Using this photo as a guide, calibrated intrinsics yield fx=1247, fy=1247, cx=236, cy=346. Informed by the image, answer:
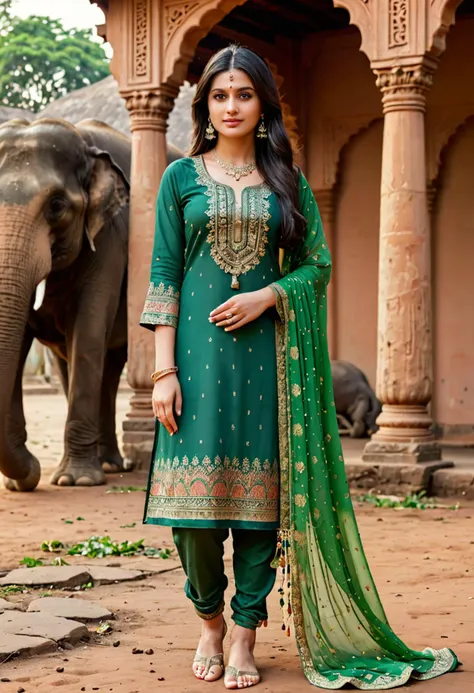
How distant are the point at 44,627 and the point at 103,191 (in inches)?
230

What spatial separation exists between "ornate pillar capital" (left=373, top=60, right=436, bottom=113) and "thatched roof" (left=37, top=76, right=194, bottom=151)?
62.2 ft

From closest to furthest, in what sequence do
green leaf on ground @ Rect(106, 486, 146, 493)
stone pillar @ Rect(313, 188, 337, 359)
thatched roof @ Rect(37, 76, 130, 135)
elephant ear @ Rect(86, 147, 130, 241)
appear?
green leaf on ground @ Rect(106, 486, 146, 493)
elephant ear @ Rect(86, 147, 130, 241)
stone pillar @ Rect(313, 188, 337, 359)
thatched roof @ Rect(37, 76, 130, 135)

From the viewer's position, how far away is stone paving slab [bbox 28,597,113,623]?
502 centimetres

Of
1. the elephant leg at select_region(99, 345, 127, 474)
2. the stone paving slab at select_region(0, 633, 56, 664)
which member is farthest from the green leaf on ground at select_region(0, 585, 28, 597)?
the elephant leg at select_region(99, 345, 127, 474)

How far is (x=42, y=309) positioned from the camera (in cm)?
1043

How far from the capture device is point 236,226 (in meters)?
4.17

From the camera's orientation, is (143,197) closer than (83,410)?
No

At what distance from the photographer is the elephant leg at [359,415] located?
41.3 ft

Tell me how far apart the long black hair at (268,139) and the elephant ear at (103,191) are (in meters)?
5.81

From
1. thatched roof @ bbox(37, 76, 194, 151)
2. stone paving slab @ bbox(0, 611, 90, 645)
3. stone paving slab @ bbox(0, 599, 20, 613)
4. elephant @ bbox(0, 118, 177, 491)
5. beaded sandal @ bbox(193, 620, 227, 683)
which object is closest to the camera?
beaded sandal @ bbox(193, 620, 227, 683)

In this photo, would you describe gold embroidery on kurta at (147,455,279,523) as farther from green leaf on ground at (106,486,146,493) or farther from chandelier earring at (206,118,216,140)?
green leaf on ground at (106,486,146,493)

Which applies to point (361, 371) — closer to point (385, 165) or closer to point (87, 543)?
point (385, 165)

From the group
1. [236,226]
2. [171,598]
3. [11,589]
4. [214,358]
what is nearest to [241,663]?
[214,358]

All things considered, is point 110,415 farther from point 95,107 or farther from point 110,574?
point 95,107
